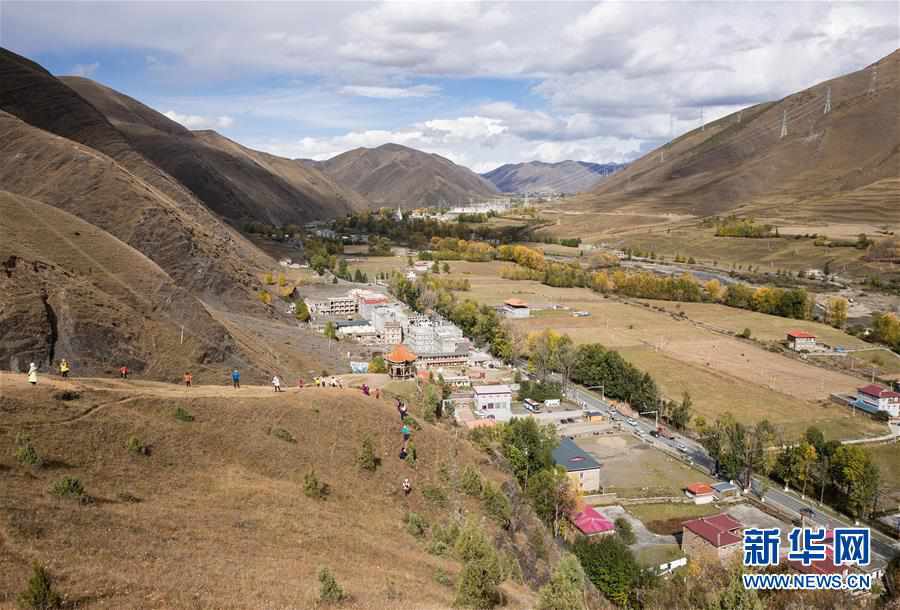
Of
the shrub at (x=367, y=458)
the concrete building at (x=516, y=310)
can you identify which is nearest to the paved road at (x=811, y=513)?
the shrub at (x=367, y=458)

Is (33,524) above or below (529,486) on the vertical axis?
above

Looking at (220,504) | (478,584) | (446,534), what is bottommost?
(446,534)

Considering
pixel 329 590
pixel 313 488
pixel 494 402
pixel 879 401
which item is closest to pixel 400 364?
pixel 494 402

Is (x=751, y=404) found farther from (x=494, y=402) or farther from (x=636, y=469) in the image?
(x=494, y=402)

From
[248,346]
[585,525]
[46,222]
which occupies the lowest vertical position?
[585,525]

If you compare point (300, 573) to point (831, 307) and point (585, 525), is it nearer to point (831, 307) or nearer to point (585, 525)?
point (585, 525)

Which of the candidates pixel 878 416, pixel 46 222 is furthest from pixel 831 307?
pixel 46 222
